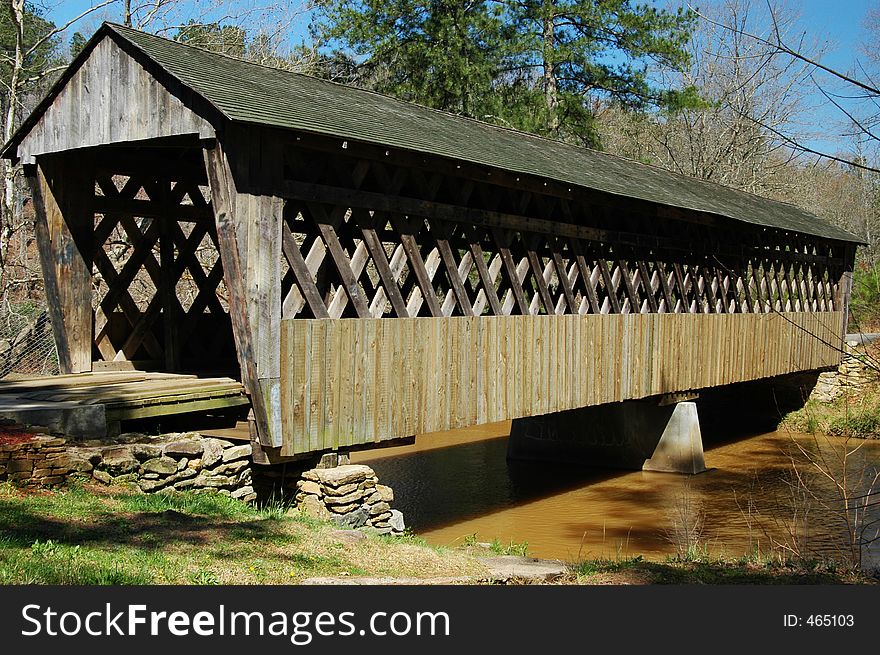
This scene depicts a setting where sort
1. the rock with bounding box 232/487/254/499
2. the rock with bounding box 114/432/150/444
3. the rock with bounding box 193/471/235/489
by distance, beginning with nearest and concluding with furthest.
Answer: the rock with bounding box 114/432/150/444
the rock with bounding box 193/471/235/489
the rock with bounding box 232/487/254/499

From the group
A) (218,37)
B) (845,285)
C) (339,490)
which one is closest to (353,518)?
(339,490)

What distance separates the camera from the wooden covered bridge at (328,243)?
8031 mm

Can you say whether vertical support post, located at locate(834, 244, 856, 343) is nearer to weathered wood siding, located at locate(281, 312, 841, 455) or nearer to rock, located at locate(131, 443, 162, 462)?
→ weathered wood siding, located at locate(281, 312, 841, 455)

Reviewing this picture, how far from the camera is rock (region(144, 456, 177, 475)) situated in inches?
299

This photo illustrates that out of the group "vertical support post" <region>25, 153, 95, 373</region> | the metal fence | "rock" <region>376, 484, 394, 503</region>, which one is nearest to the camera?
"rock" <region>376, 484, 394, 503</region>

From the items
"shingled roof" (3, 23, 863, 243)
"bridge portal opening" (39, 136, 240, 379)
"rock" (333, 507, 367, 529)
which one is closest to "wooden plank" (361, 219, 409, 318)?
"shingled roof" (3, 23, 863, 243)

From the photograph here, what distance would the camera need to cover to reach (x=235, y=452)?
26.7ft

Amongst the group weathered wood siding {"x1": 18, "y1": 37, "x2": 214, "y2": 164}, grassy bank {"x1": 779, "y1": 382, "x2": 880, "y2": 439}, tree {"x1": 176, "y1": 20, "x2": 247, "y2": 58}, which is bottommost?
grassy bank {"x1": 779, "y1": 382, "x2": 880, "y2": 439}

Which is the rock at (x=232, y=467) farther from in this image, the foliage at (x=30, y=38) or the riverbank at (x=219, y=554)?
the foliage at (x=30, y=38)

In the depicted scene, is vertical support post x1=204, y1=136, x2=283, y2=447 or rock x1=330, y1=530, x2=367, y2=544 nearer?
rock x1=330, y1=530, x2=367, y2=544

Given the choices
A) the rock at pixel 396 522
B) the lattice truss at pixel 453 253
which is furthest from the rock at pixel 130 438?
the rock at pixel 396 522

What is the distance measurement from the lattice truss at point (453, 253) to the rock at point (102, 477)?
202 cm

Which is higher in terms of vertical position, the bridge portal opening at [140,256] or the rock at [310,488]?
the bridge portal opening at [140,256]

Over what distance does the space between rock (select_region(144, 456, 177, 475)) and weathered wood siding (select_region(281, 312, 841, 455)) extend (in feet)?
3.09
